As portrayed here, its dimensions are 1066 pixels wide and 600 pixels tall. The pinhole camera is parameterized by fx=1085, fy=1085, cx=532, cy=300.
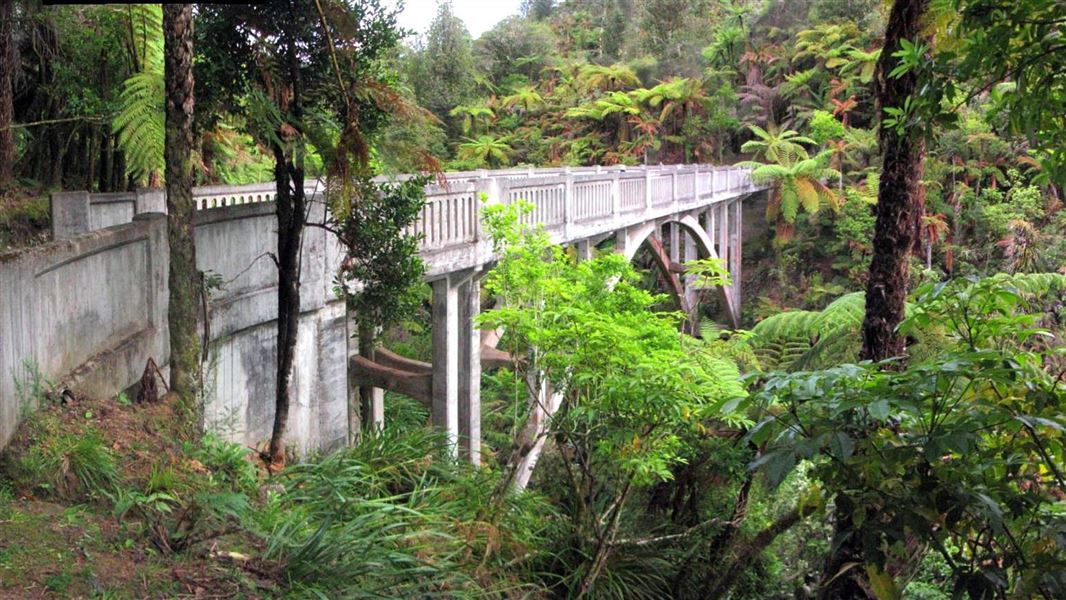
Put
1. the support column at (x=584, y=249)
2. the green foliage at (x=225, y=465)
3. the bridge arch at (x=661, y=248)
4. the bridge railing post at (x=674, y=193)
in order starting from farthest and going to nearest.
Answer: the bridge railing post at (x=674, y=193) → the bridge arch at (x=661, y=248) → the support column at (x=584, y=249) → the green foliage at (x=225, y=465)

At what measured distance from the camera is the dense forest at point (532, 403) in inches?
150

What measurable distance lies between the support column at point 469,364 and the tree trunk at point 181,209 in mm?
5297

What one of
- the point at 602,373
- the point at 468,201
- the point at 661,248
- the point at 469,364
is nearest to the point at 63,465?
the point at 602,373

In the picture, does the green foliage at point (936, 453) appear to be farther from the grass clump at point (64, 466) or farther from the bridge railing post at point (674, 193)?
the bridge railing post at point (674, 193)

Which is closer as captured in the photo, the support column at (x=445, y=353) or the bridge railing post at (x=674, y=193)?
the support column at (x=445, y=353)

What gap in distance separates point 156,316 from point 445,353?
13.6ft

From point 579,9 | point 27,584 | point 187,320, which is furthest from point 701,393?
point 579,9

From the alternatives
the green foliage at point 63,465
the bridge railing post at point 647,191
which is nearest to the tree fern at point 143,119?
the green foliage at point 63,465

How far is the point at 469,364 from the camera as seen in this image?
1241 centimetres

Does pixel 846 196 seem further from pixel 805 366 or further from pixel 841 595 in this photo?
pixel 841 595

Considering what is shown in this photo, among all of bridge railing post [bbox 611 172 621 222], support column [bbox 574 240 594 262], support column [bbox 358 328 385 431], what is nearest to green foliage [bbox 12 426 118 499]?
support column [bbox 358 328 385 431]

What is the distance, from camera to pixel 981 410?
3777 mm

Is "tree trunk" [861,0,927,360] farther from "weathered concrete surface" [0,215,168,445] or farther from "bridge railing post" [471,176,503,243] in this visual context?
"weathered concrete surface" [0,215,168,445]

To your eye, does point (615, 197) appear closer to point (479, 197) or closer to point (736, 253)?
point (479, 197)
